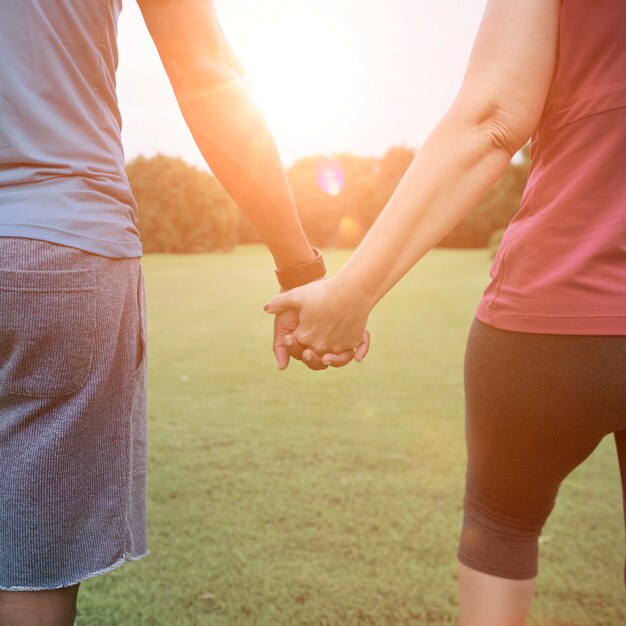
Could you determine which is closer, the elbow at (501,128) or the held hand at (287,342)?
the elbow at (501,128)

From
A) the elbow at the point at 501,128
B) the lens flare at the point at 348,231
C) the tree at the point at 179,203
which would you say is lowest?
the lens flare at the point at 348,231

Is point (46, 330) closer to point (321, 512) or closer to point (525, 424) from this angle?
point (525, 424)

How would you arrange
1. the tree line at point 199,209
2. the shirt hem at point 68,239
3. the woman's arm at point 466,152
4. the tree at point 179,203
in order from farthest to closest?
the tree at point 179,203 < the tree line at point 199,209 < the woman's arm at point 466,152 < the shirt hem at point 68,239

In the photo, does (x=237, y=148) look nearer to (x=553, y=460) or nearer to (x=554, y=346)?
(x=554, y=346)

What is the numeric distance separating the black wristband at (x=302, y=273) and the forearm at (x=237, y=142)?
0.13m

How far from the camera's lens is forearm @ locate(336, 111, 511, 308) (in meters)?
1.47

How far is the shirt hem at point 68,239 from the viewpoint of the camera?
118cm

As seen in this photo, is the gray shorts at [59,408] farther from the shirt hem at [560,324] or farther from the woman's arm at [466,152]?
the shirt hem at [560,324]

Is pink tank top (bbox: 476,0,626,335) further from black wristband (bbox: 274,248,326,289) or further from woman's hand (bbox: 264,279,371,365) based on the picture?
black wristband (bbox: 274,248,326,289)

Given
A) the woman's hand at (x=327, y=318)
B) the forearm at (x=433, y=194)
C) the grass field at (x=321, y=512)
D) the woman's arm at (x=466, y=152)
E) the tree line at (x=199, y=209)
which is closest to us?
the woman's arm at (x=466, y=152)

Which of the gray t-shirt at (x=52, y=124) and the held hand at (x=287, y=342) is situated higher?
the gray t-shirt at (x=52, y=124)

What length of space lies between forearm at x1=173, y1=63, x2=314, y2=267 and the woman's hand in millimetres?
201

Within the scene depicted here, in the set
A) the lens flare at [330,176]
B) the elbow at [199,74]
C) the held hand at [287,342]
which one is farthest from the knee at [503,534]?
the lens flare at [330,176]

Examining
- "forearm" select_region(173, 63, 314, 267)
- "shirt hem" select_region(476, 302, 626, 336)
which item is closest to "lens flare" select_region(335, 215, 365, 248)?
"forearm" select_region(173, 63, 314, 267)
